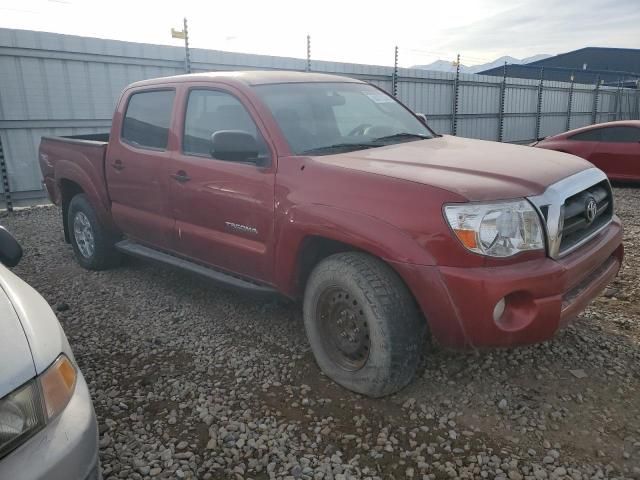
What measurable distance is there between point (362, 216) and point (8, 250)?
1.72 m

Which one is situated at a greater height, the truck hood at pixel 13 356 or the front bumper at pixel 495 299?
the truck hood at pixel 13 356

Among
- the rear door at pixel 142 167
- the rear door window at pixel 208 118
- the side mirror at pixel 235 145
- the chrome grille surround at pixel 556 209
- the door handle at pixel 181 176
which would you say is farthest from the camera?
the rear door at pixel 142 167

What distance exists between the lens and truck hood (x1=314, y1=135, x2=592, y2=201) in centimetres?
258

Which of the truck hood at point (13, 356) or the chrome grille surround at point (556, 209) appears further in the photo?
the chrome grille surround at point (556, 209)

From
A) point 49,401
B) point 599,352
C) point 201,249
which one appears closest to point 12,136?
point 201,249

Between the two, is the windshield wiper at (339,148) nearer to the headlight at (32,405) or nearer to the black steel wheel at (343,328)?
the black steel wheel at (343,328)

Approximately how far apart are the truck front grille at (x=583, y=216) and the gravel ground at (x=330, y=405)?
0.85 meters

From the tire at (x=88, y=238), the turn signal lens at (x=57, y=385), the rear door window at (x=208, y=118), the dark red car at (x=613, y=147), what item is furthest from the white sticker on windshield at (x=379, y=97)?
the dark red car at (x=613, y=147)

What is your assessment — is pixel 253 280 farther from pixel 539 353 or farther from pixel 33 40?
pixel 33 40

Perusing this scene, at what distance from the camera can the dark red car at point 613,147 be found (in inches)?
363

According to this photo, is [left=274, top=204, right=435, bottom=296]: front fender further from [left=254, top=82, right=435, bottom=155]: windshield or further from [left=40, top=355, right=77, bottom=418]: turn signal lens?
[left=40, top=355, right=77, bottom=418]: turn signal lens

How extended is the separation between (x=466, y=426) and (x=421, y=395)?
335 mm

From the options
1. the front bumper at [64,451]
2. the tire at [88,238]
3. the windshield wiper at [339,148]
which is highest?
the windshield wiper at [339,148]

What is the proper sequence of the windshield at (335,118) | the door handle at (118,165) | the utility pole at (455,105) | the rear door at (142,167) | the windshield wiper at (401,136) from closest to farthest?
the windshield at (335,118) < the windshield wiper at (401,136) < the rear door at (142,167) < the door handle at (118,165) < the utility pole at (455,105)
